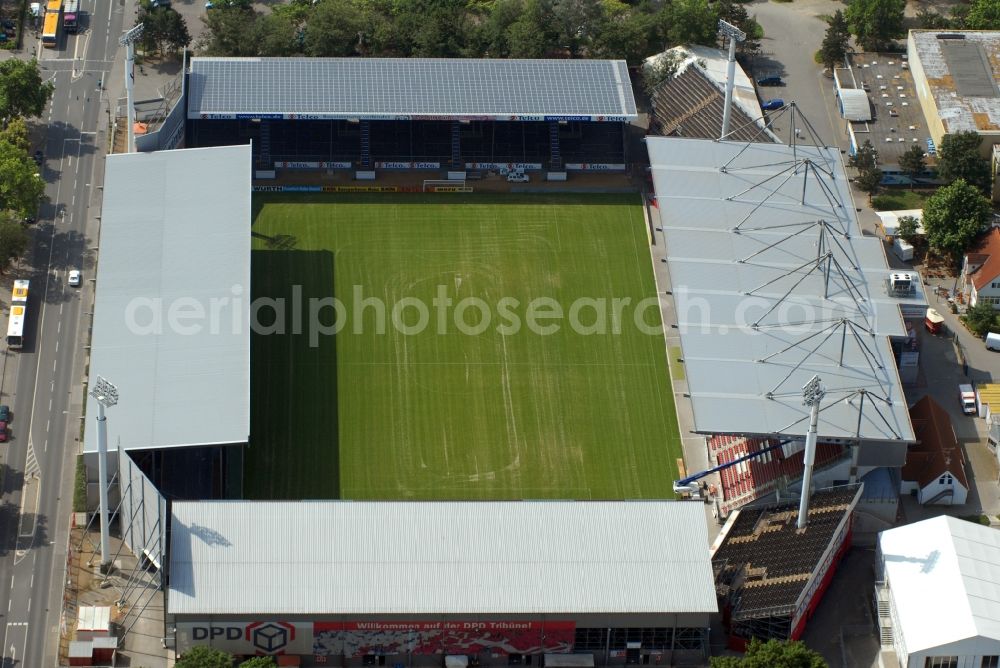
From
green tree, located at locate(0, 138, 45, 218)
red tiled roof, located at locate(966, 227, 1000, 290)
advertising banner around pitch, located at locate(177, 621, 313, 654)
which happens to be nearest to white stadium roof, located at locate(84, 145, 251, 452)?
green tree, located at locate(0, 138, 45, 218)

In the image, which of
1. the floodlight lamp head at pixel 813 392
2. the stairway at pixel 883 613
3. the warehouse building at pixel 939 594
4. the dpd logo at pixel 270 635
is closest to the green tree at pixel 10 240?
the dpd logo at pixel 270 635

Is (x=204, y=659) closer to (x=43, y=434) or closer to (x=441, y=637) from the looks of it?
(x=441, y=637)

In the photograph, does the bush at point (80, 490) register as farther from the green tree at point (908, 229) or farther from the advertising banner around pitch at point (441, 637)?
the green tree at point (908, 229)

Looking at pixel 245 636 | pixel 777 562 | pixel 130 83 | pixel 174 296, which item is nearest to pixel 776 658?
pixel 777 562

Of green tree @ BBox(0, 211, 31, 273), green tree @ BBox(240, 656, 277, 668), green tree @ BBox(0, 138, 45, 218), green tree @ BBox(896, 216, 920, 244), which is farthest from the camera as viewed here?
green tree @ BBox(896, 216, 920, 244)

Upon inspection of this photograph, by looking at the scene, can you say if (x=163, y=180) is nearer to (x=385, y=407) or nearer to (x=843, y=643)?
(x=385, y=407)

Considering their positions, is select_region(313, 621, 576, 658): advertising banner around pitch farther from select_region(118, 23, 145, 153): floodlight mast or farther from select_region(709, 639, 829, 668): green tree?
select_region(118, 23, 145, 153): floodlight mast

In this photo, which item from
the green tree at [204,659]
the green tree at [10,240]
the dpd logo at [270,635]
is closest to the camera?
the green tree at [204,659]
